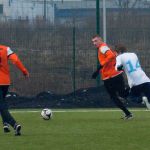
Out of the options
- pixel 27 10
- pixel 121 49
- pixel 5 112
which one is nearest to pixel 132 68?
pixel 121 49

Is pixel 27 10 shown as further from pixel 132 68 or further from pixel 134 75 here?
pixel 134 75

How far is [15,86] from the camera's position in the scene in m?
25.7

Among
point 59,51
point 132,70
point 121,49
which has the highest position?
point 121,49

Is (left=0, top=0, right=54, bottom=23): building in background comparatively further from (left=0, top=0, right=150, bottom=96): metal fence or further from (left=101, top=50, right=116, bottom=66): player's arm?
(left=101, top=50, right=116, bottom=66): player's arm

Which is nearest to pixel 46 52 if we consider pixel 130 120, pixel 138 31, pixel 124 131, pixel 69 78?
pixel 69 78

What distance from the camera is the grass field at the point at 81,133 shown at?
12.2 metres

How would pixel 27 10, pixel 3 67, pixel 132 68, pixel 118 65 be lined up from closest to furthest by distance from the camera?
pixel 3 67 → pixel 118 65 → pixel 132 68 → pixel 27 10

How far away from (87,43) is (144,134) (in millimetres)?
12018

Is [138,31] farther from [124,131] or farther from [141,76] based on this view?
[124,131]

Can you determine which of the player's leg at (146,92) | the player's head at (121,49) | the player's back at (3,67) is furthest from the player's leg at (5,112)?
the player's leg at (146,92)

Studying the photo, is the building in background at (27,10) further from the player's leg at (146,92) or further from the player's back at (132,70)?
the player's leg at (146,92)

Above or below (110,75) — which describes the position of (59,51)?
below

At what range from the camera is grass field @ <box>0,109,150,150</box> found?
12.2 m

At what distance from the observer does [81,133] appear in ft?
46.9
